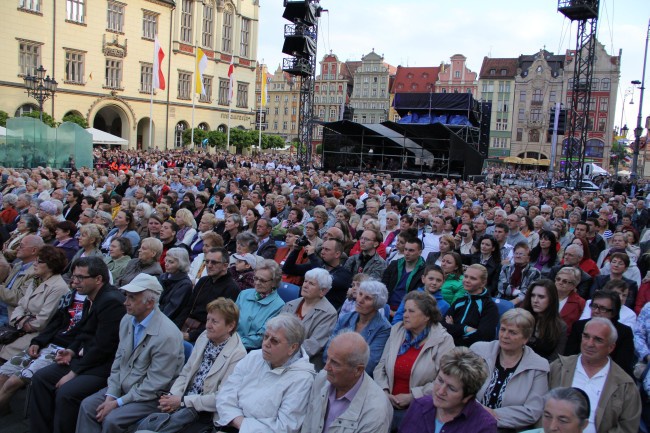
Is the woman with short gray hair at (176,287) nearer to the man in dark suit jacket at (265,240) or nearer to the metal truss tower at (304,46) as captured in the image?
the man in dark suit jacket at (265,240)

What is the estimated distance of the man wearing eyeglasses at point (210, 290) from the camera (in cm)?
482

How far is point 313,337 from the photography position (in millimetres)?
4293

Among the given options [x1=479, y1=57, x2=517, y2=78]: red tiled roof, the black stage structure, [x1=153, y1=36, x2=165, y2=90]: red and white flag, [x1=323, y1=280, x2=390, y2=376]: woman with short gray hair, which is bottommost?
[x1=323, y1=280, x2=390, y2=376]: woman with short gray hair

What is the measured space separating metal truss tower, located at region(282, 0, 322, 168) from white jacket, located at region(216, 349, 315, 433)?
24.2 metres

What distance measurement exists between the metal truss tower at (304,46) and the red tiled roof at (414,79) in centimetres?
4519

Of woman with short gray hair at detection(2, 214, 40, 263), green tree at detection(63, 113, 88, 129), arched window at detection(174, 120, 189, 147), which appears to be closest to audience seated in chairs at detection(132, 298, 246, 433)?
woman with short gray hair at detection(2, 214, 40, 263)

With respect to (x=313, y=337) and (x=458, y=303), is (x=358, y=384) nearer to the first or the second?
(x=313, y=337)

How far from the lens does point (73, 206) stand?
996 centimetres

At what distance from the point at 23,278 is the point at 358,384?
3868mm

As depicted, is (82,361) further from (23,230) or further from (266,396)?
(23,230)

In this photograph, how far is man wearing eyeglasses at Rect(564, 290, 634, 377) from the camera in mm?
3793

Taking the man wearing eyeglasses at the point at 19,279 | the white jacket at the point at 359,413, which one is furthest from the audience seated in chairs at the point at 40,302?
the white jacket at the point at 359,413

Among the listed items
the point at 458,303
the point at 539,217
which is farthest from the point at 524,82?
the point at 458,303

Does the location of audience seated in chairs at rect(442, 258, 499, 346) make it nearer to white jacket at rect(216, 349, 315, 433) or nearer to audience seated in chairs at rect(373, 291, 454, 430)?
audience seated in chairs at rect(373, 291, 454, 430)
